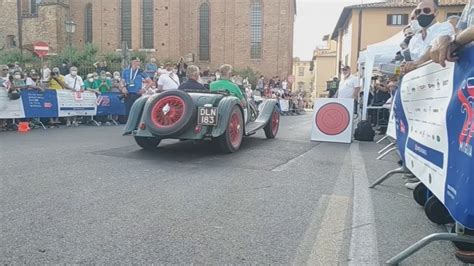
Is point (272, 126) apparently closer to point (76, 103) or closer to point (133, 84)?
point (133, 84)

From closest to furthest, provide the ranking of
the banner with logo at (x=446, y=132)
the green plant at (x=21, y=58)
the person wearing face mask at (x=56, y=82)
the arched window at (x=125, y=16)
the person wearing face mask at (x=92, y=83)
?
1. the banner with logo at (x=446, y=132)
2. the person wearing face mask at (x=56, y=82)
3. the person wearing face mask at (x=92, y=83)
4. the green plant at (x=21, y=58)
5. the arched window at (x=125, y=16)

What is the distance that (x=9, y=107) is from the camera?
36.4 feet

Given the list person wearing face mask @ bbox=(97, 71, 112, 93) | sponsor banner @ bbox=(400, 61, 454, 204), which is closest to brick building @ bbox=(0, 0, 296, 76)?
person wearing face mask @ bbox=(97, 71, 112, 93)

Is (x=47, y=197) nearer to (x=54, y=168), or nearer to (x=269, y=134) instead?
(x=54, y=168)

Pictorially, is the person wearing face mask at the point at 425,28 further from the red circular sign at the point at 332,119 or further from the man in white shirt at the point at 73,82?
the man in white shirt at the point at 73,82

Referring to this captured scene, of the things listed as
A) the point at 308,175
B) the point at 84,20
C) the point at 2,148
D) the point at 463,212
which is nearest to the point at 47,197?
the point at 308,175


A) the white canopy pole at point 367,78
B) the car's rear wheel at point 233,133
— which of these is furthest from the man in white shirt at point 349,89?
the car's rear wheel at point 233,133

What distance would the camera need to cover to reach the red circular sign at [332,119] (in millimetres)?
9383

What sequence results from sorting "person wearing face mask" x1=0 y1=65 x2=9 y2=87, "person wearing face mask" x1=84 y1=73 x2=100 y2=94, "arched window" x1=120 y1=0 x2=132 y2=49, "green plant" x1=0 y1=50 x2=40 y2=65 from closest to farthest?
1. "person wearing face mask" x1=0 y1=65 x2=9 y2=87
2. "person wearing face mask" x1=84 y1=73 x2=100 y2=94
3. "green plant" x1=0 y1=50 x2=40 y2=65
4. "arched window" x1=120 y1=0 x2=132 y2=49

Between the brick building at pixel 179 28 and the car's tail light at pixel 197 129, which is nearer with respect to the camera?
the car's tail light at pixel 197 129

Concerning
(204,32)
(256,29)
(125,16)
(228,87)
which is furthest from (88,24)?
(228,87)

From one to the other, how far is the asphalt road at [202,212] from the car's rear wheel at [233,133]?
16.6 inches

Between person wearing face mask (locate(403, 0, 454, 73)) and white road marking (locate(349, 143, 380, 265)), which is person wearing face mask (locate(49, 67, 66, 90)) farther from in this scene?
person wearing face mask (locate(403, 0, 454, 73))

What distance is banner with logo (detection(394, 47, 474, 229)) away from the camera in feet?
7.30
